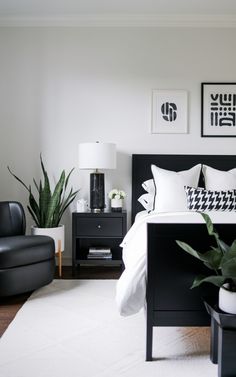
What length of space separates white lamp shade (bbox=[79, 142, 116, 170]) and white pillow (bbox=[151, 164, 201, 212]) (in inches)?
21.1

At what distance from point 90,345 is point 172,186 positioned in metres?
1.81

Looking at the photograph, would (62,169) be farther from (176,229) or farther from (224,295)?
(224,295)

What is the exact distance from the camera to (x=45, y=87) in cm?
390

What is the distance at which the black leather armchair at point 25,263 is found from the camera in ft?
8.67

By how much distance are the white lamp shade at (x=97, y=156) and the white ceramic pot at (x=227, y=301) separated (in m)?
2.10

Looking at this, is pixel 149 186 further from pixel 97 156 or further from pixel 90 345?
pixel 90 345

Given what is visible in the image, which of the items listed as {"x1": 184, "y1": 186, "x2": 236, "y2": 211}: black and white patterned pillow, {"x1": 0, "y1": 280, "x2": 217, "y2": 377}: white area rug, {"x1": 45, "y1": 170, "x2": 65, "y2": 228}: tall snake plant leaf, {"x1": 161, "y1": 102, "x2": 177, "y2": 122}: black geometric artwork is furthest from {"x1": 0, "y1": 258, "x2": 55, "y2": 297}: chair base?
{"x1": 161, "y1": 102, "x2": 177, "y2": 122}: black geometric artwork

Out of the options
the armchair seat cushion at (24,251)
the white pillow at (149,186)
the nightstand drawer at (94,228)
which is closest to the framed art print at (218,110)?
the white pillow at (149,186)

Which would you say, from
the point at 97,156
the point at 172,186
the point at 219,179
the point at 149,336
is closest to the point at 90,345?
the point at 149,336

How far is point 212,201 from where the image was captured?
10.0 feet

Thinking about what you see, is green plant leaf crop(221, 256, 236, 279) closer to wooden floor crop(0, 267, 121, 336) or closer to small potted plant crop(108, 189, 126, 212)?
wooden floor crop(0, 267, 121, 336)

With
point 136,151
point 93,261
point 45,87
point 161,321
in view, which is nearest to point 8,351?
point 161,321

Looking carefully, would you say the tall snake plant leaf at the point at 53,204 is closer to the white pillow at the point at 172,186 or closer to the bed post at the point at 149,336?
the white pillow at the point at 172,186

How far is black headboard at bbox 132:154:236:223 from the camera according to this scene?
3.80m
